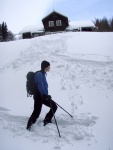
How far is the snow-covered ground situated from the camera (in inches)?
257

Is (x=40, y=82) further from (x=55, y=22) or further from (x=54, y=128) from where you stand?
(x=55, y=22)

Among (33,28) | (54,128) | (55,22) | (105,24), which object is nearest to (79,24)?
(55,22)

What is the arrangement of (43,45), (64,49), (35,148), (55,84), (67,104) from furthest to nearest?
(43,45), (64,49), (55,84), (67,104), (35,148)

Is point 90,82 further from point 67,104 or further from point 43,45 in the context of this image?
point 43,45

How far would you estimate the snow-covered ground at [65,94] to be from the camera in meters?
6.52

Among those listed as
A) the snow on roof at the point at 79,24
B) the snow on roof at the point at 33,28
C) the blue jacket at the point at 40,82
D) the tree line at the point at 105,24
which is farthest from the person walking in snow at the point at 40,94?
the tree line at the point at 105,24

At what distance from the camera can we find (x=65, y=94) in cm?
1034

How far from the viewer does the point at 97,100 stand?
9367 mm

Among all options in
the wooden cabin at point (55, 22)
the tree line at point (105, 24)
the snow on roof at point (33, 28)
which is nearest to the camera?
the wooden cabin at point (55, 22)

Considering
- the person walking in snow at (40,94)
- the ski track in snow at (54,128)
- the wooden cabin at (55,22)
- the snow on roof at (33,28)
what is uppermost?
the wooden cabin at (55,22)

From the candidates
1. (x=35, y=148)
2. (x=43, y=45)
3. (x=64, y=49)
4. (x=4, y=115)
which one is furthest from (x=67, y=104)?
(x=43, y=45)

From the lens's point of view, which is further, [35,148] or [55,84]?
[55,84]

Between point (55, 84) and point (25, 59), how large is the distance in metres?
5.42

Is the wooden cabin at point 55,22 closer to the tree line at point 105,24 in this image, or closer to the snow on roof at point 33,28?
the snow on roof at point 33,28
